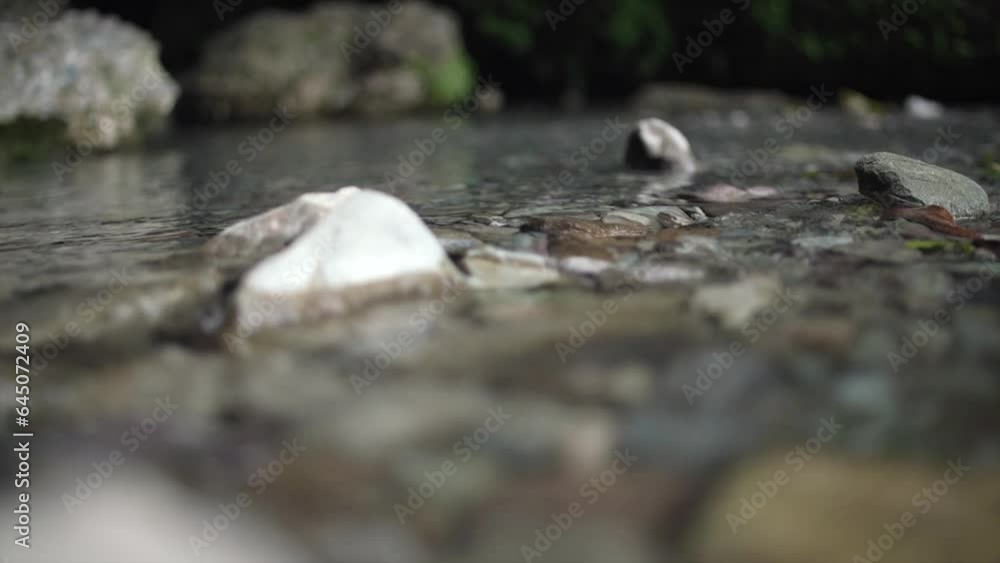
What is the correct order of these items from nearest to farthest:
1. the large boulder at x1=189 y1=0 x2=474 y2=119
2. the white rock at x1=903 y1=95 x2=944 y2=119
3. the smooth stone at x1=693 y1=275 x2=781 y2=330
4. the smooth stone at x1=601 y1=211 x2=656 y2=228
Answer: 1. the smooth stone at x1=693 y1=275 x2=781 y2=330
2. the smooth stone at x1=601 y1=211 x2=656 y2=228
3. the white rock at x1=903 y1=95 x2=944 y2=119
4. the large boulder at x1=189 y1=0 x2=474 y2=119

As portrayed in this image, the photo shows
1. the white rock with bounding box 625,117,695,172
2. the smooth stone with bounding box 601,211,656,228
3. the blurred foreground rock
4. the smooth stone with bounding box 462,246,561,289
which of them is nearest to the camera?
the blurred foreground rock

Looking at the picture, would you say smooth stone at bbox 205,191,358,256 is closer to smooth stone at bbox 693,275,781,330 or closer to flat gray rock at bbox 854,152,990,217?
smooth stone at bbox 693,275,781,330

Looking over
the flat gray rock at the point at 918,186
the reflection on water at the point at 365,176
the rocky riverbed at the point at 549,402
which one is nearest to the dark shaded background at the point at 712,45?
the reflection on water at the point at 365,176

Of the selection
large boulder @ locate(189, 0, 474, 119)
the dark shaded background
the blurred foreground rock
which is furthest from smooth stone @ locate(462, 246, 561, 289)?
large boulder @ locate(189, 0, 474, 119)

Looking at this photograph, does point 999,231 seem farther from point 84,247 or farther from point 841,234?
point 84,247

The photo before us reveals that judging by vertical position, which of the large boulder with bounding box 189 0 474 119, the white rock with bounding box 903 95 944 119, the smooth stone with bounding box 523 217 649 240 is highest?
the smooth stone with bounding box 523 217 649 240

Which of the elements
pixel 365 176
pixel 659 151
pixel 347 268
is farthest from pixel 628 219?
pixel 365 176
